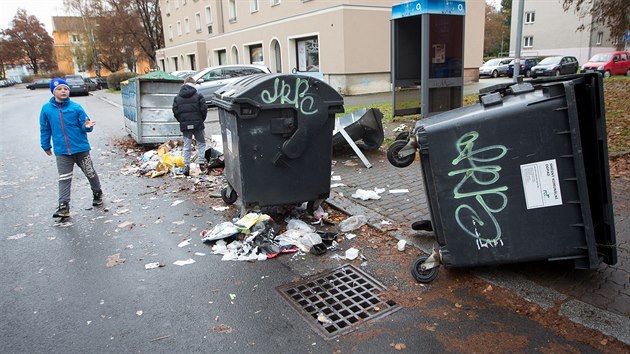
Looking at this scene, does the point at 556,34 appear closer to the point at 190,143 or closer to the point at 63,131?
the point at 190,143

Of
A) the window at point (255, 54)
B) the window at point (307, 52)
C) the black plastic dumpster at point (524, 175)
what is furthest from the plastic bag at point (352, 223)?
the window at point (255, 54)

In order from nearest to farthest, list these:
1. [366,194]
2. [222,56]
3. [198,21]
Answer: [366,194] → [222,56] → [198,21]

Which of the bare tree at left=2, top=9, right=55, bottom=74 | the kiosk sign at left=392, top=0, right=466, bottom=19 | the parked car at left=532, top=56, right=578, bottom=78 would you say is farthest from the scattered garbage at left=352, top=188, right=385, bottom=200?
the bare tree at left=2, top=9, right=55, bottom=74

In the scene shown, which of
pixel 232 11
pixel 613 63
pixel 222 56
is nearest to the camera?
pixel 613 63

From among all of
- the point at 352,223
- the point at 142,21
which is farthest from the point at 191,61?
the point at 352,223

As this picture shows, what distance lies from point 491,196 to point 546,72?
1085 inches

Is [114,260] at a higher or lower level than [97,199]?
lower

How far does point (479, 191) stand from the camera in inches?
122

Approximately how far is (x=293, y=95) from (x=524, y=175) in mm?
2318

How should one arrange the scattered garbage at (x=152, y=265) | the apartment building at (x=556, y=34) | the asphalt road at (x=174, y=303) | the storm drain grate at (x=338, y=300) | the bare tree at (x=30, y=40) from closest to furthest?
the asphalt road at (x=174, y=303) < the storm drain grate at (x=338, y=300) < the scattered garbage at (x=152, y=265) < the apartment building at (x=556, y=34) < the bare tree at (x=30, y=40)

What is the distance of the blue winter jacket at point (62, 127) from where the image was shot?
5.43 meters

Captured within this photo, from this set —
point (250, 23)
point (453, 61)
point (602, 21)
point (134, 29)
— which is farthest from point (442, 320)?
point (134, 29)

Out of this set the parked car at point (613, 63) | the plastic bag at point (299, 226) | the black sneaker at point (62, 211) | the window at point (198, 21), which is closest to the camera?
the plastic bag at point (299, 226)

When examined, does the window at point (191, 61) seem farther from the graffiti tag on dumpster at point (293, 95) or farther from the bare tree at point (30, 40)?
the bare tree at point (30, 40)
